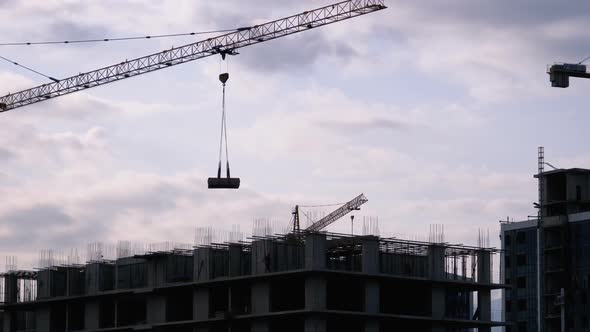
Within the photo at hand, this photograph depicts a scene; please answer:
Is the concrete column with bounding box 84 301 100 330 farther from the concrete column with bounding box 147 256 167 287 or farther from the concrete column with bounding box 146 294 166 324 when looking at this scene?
the concrete column with bounding box 147 256 167 287

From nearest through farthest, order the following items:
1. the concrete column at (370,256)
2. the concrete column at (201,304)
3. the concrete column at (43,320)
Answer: the concrete column at (370,256) < the concrete column at (201,304) < the concrete column at (43,320)

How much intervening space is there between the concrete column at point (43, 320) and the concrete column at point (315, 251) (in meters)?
36.8

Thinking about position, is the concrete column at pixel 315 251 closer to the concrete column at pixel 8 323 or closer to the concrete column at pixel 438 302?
A: the concrete column at pixel 438 302

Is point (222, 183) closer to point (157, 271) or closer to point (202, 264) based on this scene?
point (202, 264)

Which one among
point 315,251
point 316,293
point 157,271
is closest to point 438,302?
point 316,293

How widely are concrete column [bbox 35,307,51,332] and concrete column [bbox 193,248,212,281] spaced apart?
2297cm

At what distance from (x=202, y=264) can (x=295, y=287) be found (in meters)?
8.92

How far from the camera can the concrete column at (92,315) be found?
127062mm

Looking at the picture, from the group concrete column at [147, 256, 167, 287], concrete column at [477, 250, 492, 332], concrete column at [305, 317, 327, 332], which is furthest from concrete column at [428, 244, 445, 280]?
concrete column at [147, 256, 167, 287]

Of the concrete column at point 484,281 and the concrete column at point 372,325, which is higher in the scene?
the concrete column at point 484,281

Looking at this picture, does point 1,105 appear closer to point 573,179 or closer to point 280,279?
point 280,279

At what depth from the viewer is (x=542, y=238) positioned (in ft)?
650

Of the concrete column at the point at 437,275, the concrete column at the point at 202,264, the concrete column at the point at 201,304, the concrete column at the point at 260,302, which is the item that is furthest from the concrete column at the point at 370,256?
the concrete column at the point at 201,304

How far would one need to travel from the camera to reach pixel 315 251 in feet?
349
